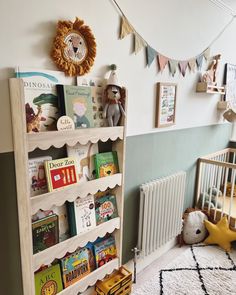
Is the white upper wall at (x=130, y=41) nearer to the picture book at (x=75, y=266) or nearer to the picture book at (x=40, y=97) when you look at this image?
the picture book at (x=40, y=97)

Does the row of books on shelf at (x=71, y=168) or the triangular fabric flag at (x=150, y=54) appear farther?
the triangular fabric flag at (x=150, y=54)

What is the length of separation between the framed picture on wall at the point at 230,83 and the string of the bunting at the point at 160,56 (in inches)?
17.9

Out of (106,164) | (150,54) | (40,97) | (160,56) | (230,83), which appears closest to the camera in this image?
(40,97)

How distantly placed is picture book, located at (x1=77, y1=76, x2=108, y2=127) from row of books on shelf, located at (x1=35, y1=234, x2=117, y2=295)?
0.80m

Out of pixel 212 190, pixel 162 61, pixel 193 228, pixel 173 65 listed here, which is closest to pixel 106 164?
pixel 162 61

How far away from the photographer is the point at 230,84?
298 cm

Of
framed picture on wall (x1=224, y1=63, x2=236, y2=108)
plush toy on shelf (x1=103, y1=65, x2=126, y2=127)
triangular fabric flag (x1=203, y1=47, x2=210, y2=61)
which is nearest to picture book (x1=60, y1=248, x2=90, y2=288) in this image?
plush toy on shelf (x1=103, y1=65, x2=126, y2=127)

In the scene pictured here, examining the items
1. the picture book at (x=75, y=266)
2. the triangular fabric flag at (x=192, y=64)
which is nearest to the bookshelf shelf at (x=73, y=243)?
the picture book at (x=75, y=266)

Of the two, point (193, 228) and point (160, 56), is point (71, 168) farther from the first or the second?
point (193, 228)

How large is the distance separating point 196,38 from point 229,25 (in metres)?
0.76

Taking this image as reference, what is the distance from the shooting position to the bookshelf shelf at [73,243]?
1.27 meters

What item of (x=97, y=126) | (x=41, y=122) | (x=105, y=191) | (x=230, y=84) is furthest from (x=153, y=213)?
(x=230, y=84)

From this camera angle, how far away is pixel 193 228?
8.26 ft

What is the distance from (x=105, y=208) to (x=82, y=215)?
208mm
